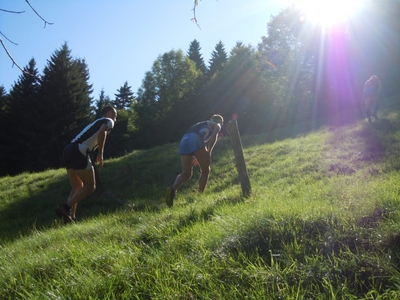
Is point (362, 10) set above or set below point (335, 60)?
above

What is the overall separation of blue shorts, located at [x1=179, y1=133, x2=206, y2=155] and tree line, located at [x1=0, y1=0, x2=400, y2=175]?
61.5ft

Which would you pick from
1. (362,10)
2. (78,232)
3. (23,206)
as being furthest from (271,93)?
(78,232)

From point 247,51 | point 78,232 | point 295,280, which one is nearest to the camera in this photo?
point 295,280

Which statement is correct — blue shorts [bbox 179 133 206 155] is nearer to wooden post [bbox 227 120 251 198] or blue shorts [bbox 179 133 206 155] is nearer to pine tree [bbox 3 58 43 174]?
wooden post [bbox 227 120 251 198]

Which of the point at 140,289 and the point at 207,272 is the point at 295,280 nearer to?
the point at 207,272

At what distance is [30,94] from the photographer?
32750 millimetres

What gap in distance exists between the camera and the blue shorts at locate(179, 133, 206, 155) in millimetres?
6508

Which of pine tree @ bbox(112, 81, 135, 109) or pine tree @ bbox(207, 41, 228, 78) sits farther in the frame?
pine tree @ bbox(112, 81, 135, 109)

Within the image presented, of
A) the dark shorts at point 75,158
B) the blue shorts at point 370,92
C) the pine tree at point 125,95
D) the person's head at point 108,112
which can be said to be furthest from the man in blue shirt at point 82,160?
the pine tree at point 125,95

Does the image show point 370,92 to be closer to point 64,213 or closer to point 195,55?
point 64,213

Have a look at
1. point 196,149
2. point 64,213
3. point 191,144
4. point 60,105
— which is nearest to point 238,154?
point 196,149

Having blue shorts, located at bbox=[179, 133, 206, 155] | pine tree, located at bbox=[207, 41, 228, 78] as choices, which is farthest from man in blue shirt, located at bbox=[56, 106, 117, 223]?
pine tree, located at bbox=[207, 41, 228, 78]

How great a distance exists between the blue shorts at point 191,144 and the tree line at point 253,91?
1874cm

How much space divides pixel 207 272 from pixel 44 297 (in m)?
1.27
